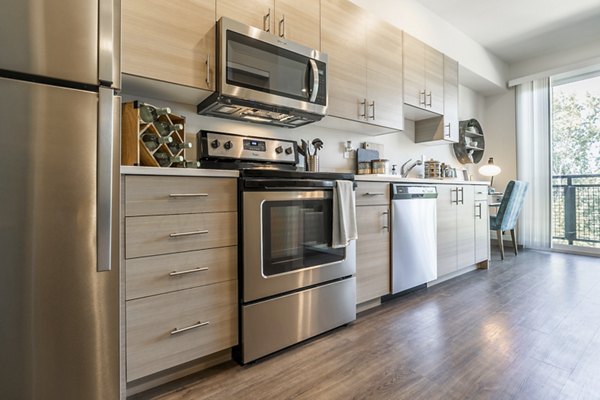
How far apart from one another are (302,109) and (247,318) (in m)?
1.28

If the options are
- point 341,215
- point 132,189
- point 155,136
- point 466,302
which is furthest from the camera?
point 466,302

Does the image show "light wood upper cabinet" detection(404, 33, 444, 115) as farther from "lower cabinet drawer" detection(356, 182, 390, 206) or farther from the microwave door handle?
the microwave door handle

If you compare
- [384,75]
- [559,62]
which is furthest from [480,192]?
[559,62]

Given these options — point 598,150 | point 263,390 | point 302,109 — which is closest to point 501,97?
point 598,150

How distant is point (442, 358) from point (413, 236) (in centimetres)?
103

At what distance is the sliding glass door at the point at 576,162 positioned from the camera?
3.91m

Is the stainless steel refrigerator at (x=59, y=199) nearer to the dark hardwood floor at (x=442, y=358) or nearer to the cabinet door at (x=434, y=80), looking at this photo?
the dark hardwood floor at (x=442, y=358)

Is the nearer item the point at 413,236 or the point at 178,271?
the point at 178,271

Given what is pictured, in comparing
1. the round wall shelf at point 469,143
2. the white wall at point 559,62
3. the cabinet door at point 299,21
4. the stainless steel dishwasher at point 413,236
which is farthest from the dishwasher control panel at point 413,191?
the white wall at point 559,62

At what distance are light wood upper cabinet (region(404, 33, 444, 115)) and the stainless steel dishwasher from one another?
90 cm

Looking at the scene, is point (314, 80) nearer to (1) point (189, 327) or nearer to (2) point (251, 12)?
(2) point (251, 12)

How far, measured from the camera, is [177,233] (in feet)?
4.25

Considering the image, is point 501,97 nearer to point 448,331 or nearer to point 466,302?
point 466,302

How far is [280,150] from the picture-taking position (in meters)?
2.14
